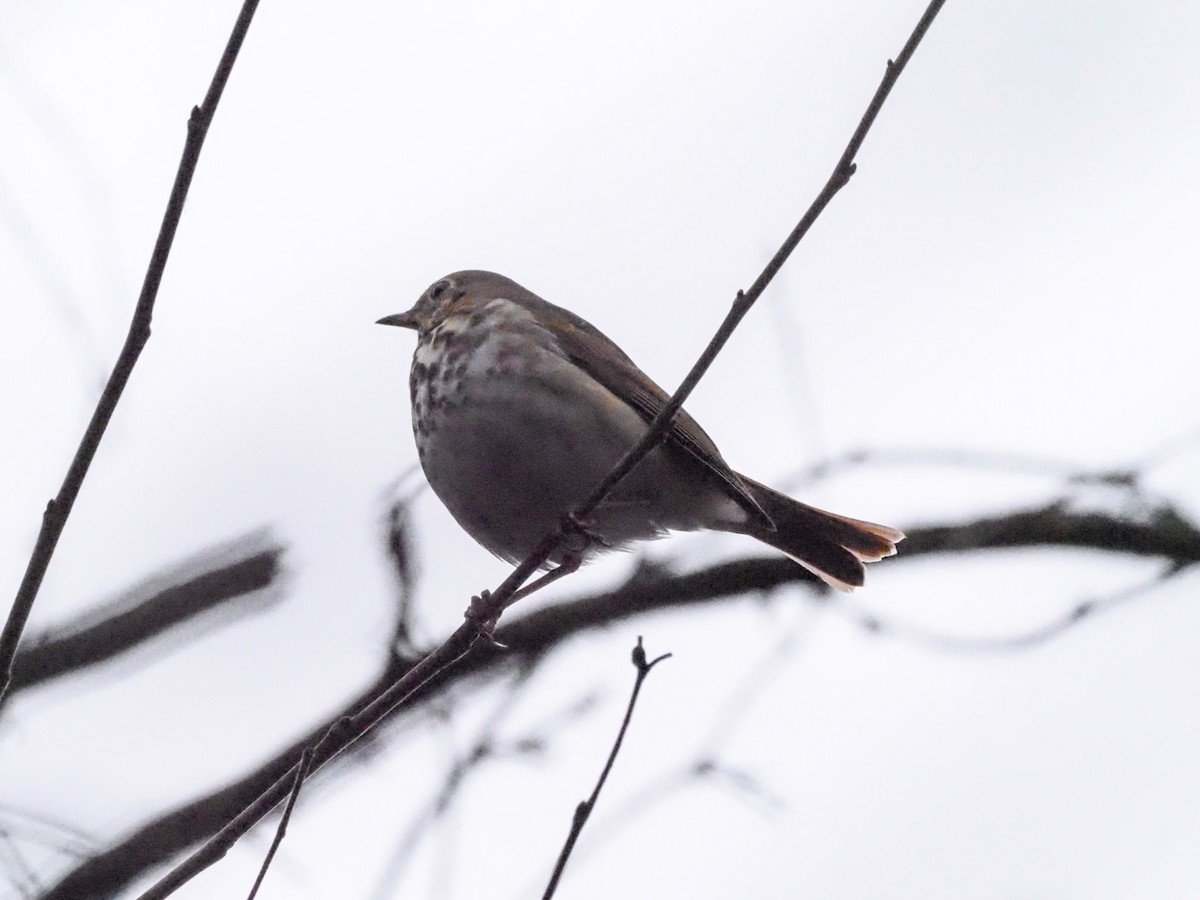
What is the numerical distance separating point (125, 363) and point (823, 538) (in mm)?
3686

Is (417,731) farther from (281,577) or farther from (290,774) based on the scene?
(290,774)

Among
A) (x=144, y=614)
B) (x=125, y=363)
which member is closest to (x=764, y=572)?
(x=144, y=614)

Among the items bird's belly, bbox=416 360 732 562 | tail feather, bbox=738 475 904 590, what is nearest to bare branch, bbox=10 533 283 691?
bird's belly, bbox=416 360 732 562

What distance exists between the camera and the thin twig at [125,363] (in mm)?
2514

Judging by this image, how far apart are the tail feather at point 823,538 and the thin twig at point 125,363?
346 cm

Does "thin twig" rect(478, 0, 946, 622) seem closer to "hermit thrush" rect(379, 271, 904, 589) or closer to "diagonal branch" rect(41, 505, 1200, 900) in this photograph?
"hermit thrush" rect(379, 271, 904, 589)

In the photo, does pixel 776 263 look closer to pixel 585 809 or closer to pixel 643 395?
pixel 585 809

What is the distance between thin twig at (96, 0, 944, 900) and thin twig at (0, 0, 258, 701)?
51 cm

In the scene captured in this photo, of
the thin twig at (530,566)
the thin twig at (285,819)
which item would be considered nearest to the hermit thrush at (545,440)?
the thin twig at (530,566)

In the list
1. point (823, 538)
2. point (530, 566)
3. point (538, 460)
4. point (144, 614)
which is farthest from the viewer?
point (823, 538)

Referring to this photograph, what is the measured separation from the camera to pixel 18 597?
259 centimetres

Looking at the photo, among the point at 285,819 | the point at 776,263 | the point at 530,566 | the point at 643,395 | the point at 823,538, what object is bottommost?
the point at 285,819

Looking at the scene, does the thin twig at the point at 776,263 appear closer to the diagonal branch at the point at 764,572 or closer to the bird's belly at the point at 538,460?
the bird's belly at the point at 538,460

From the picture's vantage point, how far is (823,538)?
577 cm
